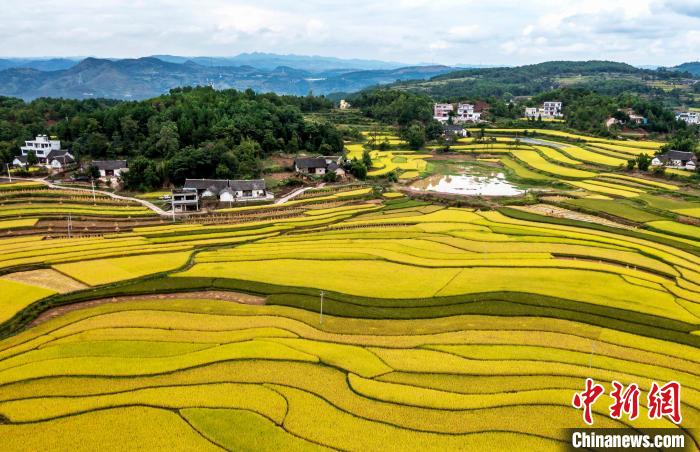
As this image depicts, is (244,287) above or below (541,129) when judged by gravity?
below

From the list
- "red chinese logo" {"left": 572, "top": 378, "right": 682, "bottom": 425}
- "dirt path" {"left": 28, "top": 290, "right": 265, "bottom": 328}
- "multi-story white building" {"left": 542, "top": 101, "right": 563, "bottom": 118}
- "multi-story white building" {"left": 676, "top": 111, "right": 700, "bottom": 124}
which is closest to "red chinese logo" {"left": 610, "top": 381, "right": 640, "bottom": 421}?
"red chinese logo" {"left": 572, "top": 378, "right": 682, "bottom": 425}

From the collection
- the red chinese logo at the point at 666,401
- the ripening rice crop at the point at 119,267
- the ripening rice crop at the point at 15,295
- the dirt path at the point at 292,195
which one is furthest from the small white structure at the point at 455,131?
the red chinese logo at the point at 666,401

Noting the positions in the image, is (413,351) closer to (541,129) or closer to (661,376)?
(661,376)

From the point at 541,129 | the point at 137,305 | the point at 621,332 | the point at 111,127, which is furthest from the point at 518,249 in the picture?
the point at 541,129

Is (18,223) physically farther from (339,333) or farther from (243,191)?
(339,333)

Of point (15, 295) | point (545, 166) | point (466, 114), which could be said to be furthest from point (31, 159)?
point (466, 114)

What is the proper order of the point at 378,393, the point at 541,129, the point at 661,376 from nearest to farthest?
the point at 378,393
the point at 661,376
the point at 541,129

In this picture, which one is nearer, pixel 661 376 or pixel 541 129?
pixel 661 376
